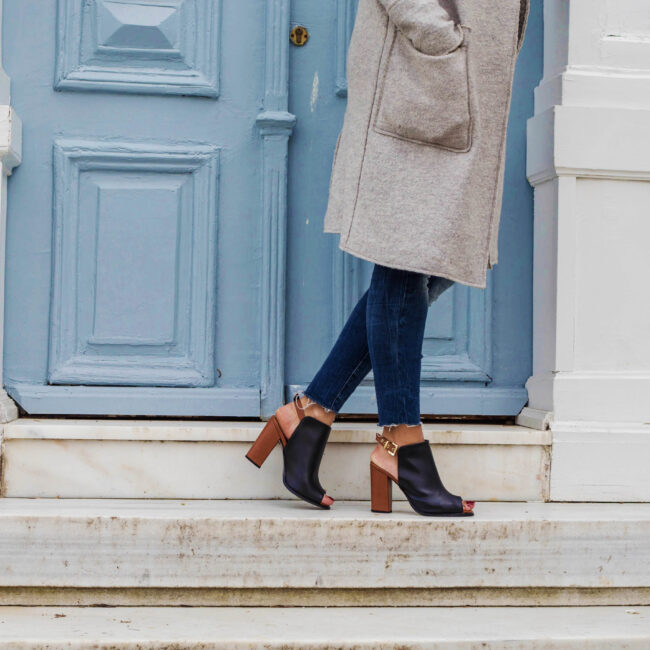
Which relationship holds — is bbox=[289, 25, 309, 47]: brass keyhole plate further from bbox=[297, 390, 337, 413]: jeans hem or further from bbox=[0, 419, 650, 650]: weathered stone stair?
bbox=[0, 419, 650, 650]: weathered stone stair

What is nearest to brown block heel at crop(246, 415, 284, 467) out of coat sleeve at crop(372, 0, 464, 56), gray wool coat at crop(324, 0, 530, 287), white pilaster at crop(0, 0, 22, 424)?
gray wool coat at crop(324, 0, 530, 287)

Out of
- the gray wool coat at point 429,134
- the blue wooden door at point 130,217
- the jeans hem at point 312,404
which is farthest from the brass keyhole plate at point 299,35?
the jeans hem at point 312,404

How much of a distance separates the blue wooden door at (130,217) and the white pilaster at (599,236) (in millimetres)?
831

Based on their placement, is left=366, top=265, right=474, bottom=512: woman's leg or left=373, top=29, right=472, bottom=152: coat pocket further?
left=366, top=265, right=474, bottom=512: woman's leg

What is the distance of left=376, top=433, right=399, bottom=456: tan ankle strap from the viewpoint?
2.02 metres

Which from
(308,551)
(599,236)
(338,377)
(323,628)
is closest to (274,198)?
(338,377)

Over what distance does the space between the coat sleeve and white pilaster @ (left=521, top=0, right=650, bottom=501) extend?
2.11 ft

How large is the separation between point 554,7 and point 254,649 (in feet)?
6.24

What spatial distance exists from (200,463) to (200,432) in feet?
0.27

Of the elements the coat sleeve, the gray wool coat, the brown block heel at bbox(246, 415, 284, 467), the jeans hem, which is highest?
the coat sleeve

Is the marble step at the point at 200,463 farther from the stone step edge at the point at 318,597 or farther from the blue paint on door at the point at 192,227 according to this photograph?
the stone step edge at the point at 318,597

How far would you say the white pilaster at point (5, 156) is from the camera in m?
2.28

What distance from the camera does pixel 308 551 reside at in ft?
6.30

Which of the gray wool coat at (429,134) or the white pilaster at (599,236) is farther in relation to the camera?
the white pilaster at (599,236)
